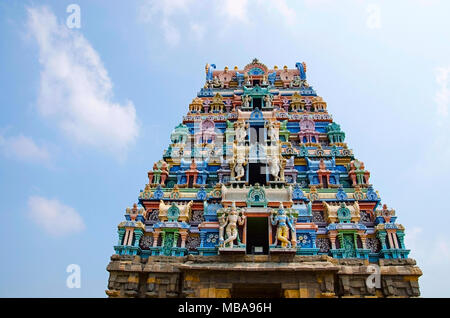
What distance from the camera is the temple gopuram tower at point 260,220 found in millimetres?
12820

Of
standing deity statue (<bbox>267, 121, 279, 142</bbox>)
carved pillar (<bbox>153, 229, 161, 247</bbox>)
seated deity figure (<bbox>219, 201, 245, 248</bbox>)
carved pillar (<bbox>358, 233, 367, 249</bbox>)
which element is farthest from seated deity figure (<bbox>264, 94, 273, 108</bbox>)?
carved pillar (<bbox>153, 229, 161, 247</bbox>)

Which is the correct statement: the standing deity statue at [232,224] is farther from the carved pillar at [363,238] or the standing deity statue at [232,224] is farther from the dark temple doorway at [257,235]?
the carved pillar at [363,238]

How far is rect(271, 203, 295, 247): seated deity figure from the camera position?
44.5 ft

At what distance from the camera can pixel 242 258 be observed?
43.6ft

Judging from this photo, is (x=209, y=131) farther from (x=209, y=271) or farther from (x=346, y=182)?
(x=209, y=271)

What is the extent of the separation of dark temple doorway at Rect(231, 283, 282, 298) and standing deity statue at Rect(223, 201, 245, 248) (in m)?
1.72

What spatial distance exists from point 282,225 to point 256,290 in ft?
10.0

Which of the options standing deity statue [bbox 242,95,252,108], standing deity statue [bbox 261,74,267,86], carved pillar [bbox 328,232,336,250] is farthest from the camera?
standing deity statue [bbox 261,74,267,86]

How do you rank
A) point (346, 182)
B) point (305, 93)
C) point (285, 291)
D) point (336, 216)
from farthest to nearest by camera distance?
point (305, 93)
point (346, 182)
point (336, 216)
point (285, 291)

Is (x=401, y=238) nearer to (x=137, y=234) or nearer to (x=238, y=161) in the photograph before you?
(x=238, y=161)

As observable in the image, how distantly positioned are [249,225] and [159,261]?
4753 millimetres

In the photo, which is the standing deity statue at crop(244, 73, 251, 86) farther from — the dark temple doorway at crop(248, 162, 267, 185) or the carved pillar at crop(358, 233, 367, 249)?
the carved pillar at crop(358, 233, 367, 249)

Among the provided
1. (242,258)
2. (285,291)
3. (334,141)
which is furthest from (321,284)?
(334,141)
